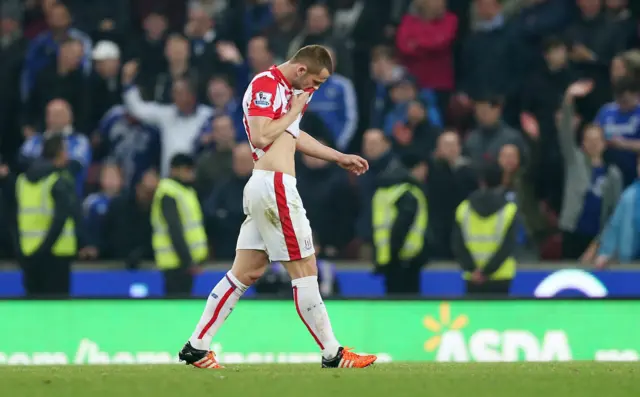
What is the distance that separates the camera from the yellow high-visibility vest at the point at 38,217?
49.9 ft

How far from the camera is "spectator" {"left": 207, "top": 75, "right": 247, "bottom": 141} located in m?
16.7

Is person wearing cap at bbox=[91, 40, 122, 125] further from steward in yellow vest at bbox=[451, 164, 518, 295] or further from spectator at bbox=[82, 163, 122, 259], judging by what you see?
steward in yellow vest at bbox=[451, 164, 518, 295]

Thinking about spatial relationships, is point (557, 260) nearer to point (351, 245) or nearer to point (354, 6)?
point (351, 245)

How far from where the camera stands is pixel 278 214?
346 inches

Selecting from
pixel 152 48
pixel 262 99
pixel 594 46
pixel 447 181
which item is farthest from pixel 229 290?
pixel 152 48

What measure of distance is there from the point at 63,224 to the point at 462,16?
5.66 metres

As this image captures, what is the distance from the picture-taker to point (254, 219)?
8.89 m

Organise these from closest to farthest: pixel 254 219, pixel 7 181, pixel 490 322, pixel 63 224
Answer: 1. pixel 254 219
2. pixel 490 322
3. pixel 63 224
4. pixel 7 181

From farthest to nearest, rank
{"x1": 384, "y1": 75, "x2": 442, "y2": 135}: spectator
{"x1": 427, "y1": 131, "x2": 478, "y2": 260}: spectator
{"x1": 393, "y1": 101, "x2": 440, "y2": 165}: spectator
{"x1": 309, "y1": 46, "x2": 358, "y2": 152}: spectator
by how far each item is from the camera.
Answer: {"x1": 309, "y1": 46, "x2": 358, "y2": 152}: spectator
{"x1": 384, "y1": 75, "x2": 442, "y2": 135}: spectator
{"x1": 393, "y1": 101, "x2": 440, "y2": 165}: spectator
{"x1": 427, "y1": 131, "x2": 478, "y2": 260}: spectator

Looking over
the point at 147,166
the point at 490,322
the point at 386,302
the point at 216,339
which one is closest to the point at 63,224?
the point at 147,166

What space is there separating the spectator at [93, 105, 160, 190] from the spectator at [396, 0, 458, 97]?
327cm

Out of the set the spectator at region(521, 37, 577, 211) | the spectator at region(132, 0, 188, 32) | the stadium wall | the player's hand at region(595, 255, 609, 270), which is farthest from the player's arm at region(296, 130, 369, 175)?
the spectator at region(132, 0, 188, 32)

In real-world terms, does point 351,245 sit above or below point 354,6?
below

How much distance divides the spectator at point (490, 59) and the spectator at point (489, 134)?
0.88m
